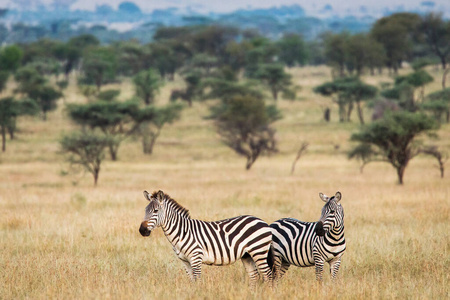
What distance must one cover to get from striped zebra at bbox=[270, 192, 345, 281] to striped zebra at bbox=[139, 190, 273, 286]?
448 millimetres

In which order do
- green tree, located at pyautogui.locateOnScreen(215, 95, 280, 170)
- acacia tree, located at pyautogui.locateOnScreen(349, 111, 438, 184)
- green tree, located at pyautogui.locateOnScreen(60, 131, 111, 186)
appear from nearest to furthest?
acacia tree, located at pyautogui.locateOnScreen(349, 111, 438, 184), green tree, located at pyautogui.locateOnScreen(60, 131, 111, 186), green tree, located at pyautogui.locateOnScreen(215, 95, 280, 170)

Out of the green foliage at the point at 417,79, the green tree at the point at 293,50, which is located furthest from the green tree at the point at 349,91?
the green tree at the point at 293,50

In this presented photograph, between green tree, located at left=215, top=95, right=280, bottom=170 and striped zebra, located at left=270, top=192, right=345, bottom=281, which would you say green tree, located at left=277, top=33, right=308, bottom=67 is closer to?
green tree, located at left=215, top=95, right=280, bottom=170

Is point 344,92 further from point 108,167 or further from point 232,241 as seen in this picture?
point 232,241

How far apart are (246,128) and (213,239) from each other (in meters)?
38.1

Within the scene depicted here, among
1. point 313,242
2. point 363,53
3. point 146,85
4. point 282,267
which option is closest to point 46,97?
point 146,85

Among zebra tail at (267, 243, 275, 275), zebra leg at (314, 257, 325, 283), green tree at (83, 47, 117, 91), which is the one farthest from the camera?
green tree at (83, 47, 117, 91)

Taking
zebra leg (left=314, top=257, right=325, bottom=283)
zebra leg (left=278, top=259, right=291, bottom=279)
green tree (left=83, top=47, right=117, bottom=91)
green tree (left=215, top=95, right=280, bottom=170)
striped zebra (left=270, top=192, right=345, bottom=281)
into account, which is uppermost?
green tree (left=83, top=47, right=117, bottom=91)

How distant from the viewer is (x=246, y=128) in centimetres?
4594

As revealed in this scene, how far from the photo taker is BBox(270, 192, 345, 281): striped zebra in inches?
311

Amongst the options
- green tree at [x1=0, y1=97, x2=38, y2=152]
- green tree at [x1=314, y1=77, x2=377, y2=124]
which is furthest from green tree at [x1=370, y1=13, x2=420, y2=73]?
green tree at [x1=0, y1=97, x2=38, y2=152]

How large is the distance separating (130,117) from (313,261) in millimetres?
45359

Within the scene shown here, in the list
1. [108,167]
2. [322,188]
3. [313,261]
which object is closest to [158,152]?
[108,167]

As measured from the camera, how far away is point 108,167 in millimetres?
42375
